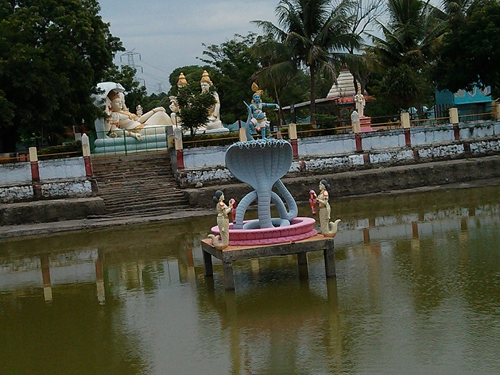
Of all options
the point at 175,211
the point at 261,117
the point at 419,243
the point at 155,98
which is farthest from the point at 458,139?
the point at 155,98

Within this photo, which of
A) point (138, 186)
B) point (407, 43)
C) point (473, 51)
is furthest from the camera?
point (407, 43)

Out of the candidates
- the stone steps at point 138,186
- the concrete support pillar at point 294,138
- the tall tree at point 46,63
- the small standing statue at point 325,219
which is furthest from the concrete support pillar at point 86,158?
the small standing statue at point 325,219

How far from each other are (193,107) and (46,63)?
540cm

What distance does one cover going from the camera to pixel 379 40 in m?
32.2

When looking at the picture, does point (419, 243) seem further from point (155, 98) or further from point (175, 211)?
point (155, 98)

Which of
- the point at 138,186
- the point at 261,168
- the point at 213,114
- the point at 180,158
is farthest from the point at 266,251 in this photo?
the point at 213,114

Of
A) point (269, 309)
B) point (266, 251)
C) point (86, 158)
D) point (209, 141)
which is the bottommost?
point (269, 309)

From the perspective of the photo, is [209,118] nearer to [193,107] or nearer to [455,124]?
[193,107]

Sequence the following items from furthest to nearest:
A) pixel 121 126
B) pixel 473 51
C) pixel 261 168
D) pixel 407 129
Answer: pixel 121 126 < pixel 407 129 < pixel 473 51 < pixel 261 168

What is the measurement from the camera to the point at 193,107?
26219 mm

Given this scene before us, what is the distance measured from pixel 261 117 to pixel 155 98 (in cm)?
6615

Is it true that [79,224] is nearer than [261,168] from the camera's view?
No

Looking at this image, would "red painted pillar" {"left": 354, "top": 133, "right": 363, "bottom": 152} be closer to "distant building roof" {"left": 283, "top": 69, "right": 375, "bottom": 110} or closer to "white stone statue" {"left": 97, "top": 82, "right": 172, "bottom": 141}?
"white stone statue" {"left": 97, "top": 82, "right": 172, "bottom": 141}

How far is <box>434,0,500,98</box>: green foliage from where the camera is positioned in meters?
25.6
